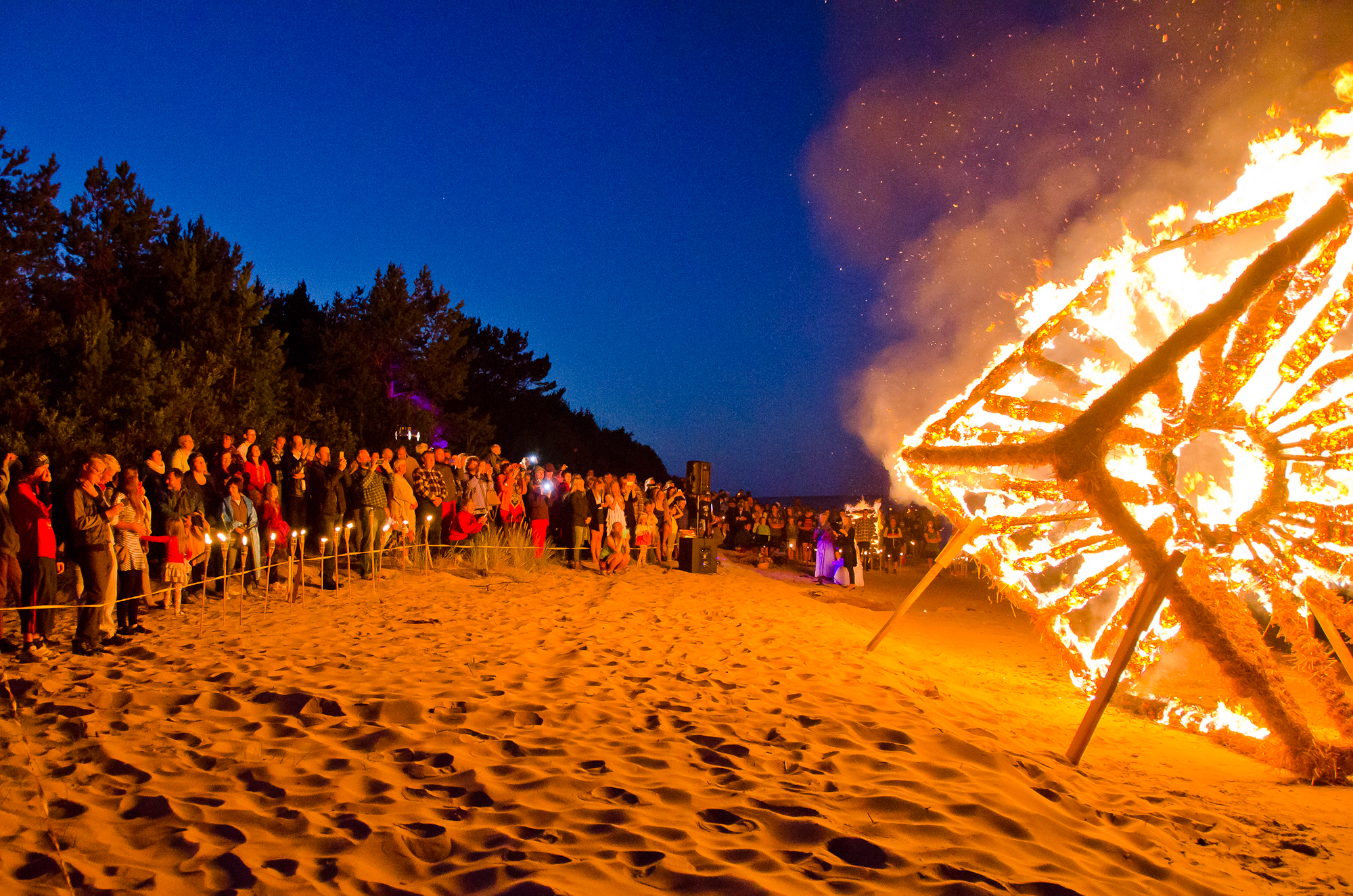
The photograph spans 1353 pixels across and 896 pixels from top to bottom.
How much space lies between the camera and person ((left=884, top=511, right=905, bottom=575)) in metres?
25.0

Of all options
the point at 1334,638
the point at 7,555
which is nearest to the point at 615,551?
the point at 7,555

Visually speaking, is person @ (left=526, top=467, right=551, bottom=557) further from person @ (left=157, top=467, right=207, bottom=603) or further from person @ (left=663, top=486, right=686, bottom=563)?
person @ (left=157, top=467, right=207, bottom=603)

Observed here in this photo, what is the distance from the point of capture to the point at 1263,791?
543 centimetres

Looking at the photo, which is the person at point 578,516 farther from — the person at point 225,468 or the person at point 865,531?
the person at point 865,531

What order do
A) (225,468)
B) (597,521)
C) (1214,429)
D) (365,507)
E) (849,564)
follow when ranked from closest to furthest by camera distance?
(1214,429) → (225,468) → (365,507) → (597,521) → (849,564)

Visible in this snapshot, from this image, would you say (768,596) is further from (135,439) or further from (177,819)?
(135,439)

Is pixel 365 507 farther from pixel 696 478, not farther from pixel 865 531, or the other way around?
pixel 865 531

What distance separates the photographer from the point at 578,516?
45.8 feet

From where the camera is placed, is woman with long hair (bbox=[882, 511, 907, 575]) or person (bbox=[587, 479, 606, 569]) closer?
person (bbox=[587, 479, 606, 569])

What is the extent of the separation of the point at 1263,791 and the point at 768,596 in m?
8.04

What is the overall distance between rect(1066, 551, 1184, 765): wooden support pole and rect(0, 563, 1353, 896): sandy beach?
240 millimetres

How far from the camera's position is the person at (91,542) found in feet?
22.9

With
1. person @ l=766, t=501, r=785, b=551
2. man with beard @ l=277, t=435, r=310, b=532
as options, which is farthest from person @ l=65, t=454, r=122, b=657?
person @ l=766, t=501, r=785, b=551

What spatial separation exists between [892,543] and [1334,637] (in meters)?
18.9
